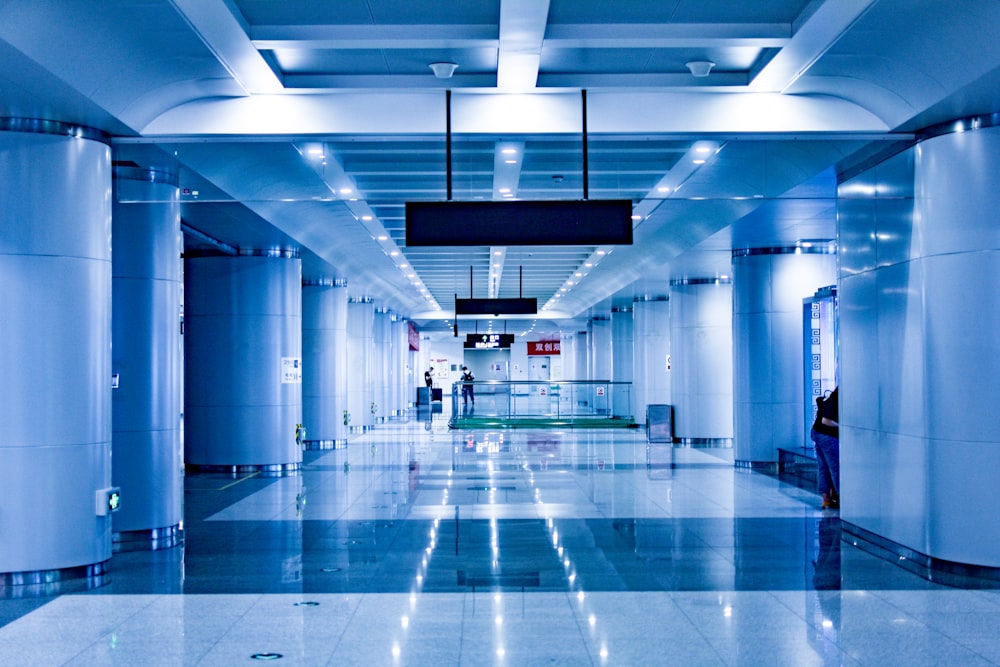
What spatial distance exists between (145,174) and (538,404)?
2389 centimetres

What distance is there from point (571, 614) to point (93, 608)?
351 cm

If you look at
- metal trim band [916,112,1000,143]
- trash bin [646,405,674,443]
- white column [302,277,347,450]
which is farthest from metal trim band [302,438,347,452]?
metal trim band [916,112,1000,143]

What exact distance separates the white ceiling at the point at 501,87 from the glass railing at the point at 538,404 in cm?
1984

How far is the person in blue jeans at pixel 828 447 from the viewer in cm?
1209

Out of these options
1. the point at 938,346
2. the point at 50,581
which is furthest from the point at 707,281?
the point at 50,581

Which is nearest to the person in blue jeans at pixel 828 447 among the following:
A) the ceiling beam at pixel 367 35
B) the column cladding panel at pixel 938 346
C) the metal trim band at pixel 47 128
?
the column cladding panel at pixel 938 346

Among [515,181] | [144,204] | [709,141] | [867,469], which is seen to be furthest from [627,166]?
[144,204]

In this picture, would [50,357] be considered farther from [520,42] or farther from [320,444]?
[320,444]

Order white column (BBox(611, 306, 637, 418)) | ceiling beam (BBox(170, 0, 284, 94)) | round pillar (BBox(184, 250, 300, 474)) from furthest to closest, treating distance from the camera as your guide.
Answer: white column (BBox(611, 306, 637, 418)), round pillar (BBox(184, 250, 300, 474)), ceiling beam (BBox(170, 0, 284, 94))

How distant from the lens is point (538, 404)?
33.6 meters

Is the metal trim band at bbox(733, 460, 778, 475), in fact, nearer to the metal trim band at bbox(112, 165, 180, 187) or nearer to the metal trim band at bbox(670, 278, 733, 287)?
the metal trim band at bbox(670, 278, 733, 287)

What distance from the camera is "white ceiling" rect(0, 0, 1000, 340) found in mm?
7109

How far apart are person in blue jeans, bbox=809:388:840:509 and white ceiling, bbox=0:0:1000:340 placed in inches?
102

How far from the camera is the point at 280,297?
17.4 metres
